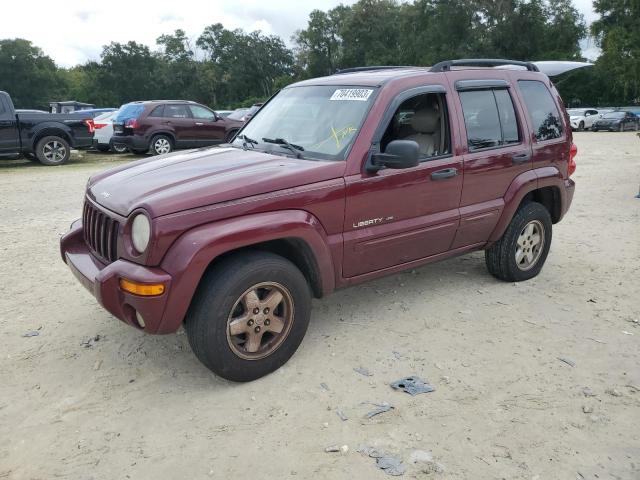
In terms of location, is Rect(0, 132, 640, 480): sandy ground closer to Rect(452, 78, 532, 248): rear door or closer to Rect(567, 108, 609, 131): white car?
Rect(452, 78, 532, 248): rear door

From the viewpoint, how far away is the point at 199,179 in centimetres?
321

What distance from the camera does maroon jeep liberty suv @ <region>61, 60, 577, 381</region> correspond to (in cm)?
295

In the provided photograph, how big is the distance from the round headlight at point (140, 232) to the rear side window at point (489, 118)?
2513mm

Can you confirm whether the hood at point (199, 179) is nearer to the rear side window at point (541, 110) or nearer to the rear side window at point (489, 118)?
the rear side window at point (489, 118)

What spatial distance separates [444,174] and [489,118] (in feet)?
2.50

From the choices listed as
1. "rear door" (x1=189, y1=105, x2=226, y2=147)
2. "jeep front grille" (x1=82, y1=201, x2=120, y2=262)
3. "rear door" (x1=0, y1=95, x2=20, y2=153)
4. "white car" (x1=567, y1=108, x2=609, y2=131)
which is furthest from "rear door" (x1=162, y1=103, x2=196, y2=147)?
"white car" (x1=567, y1=108, x2=609, y2=131)

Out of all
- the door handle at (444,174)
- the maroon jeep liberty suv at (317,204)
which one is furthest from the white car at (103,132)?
the door handle at (444,174)

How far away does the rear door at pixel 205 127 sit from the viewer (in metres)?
14.7

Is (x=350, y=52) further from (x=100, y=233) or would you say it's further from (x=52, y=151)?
(x=100, y=233)

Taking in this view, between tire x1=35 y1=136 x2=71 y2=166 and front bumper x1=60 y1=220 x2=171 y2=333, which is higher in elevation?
tire x1=35 y1=136 x2=71 y2=166

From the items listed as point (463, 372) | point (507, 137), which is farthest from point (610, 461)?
point (507, 137)

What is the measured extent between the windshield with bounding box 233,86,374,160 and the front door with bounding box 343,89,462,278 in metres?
0.25

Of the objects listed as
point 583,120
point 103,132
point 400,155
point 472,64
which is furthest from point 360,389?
point 583,120

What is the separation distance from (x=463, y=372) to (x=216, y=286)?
165cm
